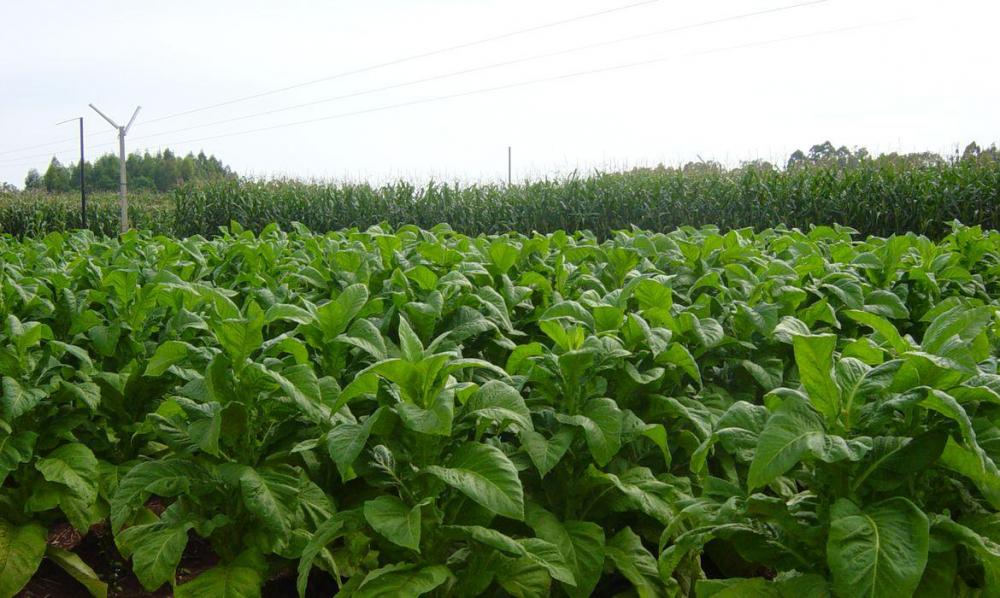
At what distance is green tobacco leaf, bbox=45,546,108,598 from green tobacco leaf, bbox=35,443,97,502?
1.26 ft

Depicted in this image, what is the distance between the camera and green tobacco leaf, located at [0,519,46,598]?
3408 millimetres

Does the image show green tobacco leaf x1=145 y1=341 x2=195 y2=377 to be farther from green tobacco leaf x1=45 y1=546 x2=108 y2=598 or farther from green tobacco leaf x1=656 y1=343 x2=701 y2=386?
green tobacco leaf x1=656 y1=343 x2=701 y2=386

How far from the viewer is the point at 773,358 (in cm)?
361

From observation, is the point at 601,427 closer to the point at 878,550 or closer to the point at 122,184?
the point at 878,550

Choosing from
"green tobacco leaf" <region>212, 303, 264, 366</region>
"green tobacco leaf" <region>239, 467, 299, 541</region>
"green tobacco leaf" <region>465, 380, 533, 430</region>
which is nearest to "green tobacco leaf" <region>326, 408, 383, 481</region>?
"green tobacco leaf" <region>465, 380, 533, 430</region>

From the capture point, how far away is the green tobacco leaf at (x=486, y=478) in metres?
2.35

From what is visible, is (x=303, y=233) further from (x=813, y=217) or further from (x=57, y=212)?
(x=57, y=212)

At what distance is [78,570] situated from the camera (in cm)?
367

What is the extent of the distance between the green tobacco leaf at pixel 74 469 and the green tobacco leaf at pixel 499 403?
1.84 m

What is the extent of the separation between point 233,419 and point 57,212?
3713 cm

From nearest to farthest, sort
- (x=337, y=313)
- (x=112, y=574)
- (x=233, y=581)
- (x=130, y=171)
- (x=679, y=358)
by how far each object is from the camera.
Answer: (x=233, y=581) < (x=679, y=358) < (x=337, y=313) < (x=112, y=574) < (x=130, y=171)

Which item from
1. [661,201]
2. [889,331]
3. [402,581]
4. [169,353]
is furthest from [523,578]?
[661,201]

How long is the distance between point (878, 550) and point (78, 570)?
3207 millimetres

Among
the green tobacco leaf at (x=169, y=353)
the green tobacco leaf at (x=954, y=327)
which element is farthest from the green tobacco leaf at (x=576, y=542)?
the green tobacco leaf at (x=169, y=353)
